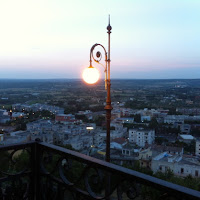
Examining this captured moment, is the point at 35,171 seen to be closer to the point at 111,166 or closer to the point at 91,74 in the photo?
the point at 111,166

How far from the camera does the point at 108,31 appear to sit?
3010 mm

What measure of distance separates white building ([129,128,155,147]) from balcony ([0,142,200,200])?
1538cm

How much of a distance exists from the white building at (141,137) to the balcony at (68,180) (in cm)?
1538

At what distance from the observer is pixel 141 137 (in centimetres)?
1652

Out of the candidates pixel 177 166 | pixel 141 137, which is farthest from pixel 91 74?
pixel 141 137

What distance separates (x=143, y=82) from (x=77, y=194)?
3570 inches

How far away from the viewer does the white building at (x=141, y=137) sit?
16.3 metres

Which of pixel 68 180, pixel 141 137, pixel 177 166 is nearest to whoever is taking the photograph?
pixel 68 180

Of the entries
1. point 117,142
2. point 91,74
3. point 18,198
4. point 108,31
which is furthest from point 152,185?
point 117,142

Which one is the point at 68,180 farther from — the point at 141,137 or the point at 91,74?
the point at 141,137

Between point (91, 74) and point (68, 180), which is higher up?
point (91, 74)

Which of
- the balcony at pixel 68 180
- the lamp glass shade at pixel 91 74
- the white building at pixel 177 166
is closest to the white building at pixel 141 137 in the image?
the white building at pixel 177 166

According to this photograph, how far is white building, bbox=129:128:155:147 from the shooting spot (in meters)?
16.3

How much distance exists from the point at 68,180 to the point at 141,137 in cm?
1576
